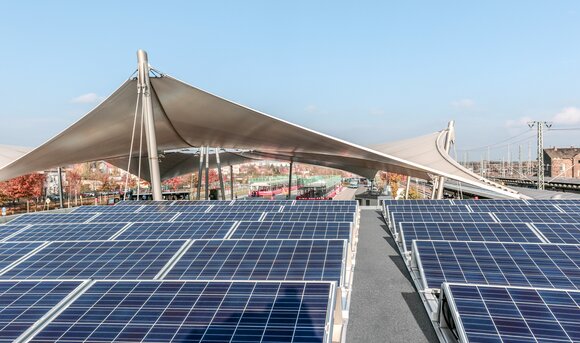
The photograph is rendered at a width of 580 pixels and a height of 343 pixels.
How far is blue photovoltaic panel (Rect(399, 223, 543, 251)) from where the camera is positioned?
1034 centimetres

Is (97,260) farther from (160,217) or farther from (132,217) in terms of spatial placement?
(132,217)

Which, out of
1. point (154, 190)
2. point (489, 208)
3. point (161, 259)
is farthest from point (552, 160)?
point (161, 259)

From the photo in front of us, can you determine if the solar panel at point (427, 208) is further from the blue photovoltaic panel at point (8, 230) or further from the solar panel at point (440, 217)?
the blue photovoltaic panel at point (8, 230)

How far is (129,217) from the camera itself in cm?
1540

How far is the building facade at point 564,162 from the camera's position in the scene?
81.9 metres

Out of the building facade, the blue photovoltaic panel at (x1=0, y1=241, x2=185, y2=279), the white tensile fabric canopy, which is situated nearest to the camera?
the blue photovoltaic panel at (x1=0, y1=241, x2=185, y2=279)

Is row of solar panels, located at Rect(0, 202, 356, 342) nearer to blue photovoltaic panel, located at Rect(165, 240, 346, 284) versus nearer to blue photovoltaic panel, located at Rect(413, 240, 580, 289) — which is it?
blue photovoltaic panel, located at Rect(165, 240, 346, 284)

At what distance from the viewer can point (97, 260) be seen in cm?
811

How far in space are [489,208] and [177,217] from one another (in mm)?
14800

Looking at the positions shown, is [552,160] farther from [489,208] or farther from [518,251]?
[518,251]

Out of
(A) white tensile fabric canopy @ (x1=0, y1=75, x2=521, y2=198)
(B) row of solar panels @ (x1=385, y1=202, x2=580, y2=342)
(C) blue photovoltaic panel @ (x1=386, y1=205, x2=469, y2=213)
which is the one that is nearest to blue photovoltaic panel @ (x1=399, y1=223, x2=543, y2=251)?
(B) row of solar panels @ (x1=385, y1=202, x2=580, y2=342)

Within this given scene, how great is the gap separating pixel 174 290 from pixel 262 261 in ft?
7.68

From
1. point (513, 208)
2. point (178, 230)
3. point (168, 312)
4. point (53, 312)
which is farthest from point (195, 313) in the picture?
point (513, 208)

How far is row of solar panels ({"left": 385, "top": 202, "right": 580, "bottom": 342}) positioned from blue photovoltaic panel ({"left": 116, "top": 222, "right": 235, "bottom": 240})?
571 centimetres
